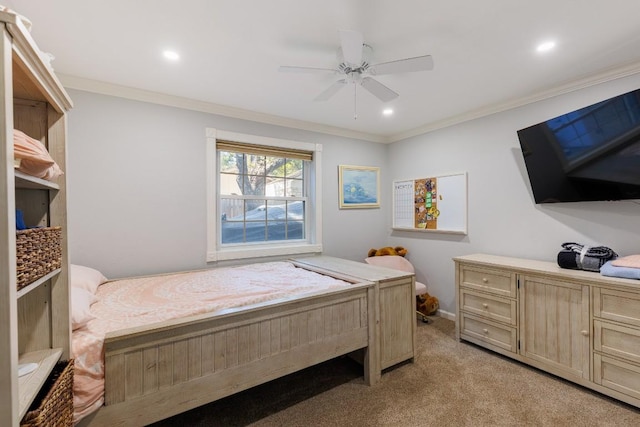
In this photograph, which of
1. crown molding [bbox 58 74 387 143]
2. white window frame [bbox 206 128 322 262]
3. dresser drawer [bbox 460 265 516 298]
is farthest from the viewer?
white window frame [bbox 206 128 322 262]

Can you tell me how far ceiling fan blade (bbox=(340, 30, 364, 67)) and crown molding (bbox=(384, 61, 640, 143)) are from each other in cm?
188

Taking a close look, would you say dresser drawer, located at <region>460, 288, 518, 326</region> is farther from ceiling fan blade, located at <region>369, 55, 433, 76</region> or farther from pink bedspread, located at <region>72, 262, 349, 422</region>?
ceiling fan blade, located at <region>369, 55, 433, 76</region>

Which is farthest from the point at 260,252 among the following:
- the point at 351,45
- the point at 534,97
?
the point at 534,97

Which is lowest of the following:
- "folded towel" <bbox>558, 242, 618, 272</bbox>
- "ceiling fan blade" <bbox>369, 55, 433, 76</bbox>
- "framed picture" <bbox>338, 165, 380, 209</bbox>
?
"folded towel" <bbox>558, 242, 618, 272</bbox>

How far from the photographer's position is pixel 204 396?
155cm

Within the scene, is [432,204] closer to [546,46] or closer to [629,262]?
[629,262]

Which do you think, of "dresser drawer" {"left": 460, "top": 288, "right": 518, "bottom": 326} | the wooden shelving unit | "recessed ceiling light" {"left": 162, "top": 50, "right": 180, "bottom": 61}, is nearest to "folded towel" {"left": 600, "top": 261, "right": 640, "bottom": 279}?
"dresser drawer" {"left": 460, "top": 288, "right": 518, "bottom": 326}

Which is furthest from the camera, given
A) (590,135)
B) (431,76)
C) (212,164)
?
(212,164)

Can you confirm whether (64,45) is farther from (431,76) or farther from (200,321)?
(431,76)

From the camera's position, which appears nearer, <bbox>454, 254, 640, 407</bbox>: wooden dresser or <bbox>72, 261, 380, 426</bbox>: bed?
<bbox>72, 261, 380, 426</bbox>: bed

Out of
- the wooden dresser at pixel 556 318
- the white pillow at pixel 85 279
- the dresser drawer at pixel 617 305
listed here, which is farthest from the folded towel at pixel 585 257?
the white pillow at pixel 85 279

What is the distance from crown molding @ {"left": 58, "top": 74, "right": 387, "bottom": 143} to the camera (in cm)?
232

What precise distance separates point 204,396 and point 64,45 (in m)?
2.36

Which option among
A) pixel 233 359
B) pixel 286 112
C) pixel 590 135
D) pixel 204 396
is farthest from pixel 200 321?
pixel 590 135
